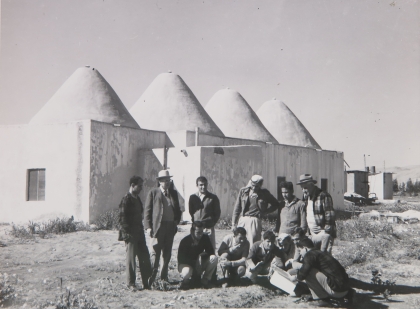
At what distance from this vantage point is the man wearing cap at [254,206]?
19.1ft

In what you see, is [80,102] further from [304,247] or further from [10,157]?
[304,247]

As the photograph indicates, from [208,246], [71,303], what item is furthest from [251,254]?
[71,303]

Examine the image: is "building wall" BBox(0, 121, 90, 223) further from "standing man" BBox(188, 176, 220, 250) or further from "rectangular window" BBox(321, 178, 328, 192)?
"rectangular window" BBox(321, 178, 328, 192)

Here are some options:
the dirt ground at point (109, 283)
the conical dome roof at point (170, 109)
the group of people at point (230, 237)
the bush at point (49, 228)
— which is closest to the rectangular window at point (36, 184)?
the bush at point (49, 228)

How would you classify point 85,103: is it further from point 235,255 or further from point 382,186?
point 382,186

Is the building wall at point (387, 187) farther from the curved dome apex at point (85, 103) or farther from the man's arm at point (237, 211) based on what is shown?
the man's arm at point (237, 211)

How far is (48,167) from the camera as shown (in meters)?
11.7

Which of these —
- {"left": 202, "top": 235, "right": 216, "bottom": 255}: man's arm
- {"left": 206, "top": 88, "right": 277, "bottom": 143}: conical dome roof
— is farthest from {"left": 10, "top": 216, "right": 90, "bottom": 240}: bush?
{"left": 206, "top": 88, "right": 277, "bottom": 143}: conical dome roof

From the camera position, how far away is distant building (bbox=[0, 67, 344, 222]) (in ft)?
37.4

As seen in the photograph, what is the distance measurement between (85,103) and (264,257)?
9741mm

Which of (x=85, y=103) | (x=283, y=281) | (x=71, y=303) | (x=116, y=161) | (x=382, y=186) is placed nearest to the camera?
(x=71, y=303)

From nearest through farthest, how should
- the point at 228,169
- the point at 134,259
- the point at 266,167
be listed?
the point at 134,259 < the point at 228,169 < the point at 266,167

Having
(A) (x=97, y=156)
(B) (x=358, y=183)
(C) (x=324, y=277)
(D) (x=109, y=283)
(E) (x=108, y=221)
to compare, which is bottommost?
(D) (x=109, y=283)

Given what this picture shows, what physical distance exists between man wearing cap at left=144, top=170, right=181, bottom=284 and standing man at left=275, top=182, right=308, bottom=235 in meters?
1.27
